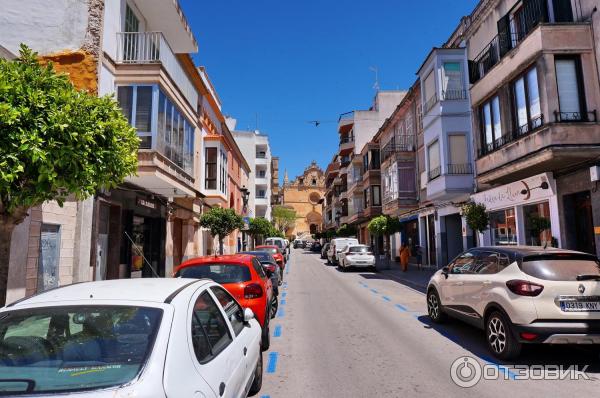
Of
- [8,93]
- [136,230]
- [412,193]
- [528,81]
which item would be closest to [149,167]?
[136,230]

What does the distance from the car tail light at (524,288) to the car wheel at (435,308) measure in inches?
104

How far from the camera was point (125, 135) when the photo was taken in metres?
6.54

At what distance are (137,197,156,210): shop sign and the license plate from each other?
13541mm

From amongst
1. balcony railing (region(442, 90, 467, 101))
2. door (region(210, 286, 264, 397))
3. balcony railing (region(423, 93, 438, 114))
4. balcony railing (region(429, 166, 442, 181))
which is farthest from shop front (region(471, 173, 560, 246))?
door (region(210, 286, 264, 397))

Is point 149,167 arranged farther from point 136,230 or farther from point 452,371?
point 452,371

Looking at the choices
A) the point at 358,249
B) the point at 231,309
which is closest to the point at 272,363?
the point at 231,309

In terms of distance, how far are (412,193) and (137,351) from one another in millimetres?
27034

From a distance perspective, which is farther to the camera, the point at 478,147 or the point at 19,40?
the point at 478,147

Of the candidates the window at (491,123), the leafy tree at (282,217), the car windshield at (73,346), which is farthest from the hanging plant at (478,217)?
the leafy tree at (282,217)

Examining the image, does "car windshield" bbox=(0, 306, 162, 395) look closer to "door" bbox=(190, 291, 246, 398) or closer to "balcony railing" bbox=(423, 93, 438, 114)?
"door" bbox=(190, 291, 246, 398)

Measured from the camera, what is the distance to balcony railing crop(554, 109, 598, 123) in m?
12.1

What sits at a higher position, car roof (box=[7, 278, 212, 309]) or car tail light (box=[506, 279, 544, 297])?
car roof (box=[7, 278, 212, 309])

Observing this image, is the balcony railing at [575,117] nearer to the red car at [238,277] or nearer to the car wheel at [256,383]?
the red car at [238,277]

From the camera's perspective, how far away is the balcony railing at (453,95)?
19630 millimetres
